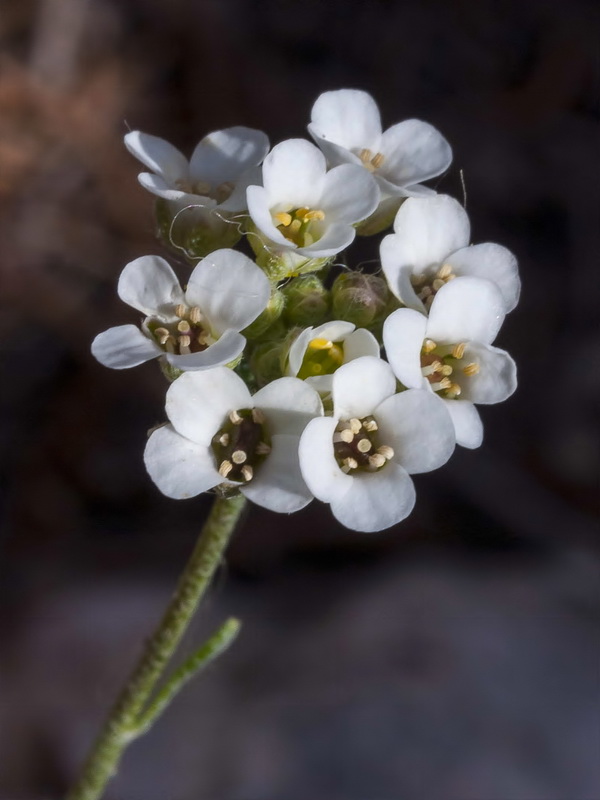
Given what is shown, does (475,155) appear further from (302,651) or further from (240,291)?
(240,291)

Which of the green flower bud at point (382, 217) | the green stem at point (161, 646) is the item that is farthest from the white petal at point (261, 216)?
the green stem at point (161, 646)

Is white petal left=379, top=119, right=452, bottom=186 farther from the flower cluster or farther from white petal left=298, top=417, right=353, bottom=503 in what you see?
white petal left=298, top=417, right=353, bottom=503

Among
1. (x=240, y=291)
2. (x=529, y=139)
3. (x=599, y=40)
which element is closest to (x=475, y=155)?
(x=529, y=139)

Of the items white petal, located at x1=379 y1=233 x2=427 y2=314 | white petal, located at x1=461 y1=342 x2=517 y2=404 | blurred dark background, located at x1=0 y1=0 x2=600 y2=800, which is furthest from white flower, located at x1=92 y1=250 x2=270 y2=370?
blurred dark background, located at x1=0 y1=0 x2=600 y2=800

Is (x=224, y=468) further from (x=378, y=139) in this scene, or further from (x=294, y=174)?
(x=378, y=139)

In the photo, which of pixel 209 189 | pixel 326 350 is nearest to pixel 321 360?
pixel 326 350

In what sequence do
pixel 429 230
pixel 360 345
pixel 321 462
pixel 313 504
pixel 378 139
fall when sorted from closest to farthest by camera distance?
pixel 321 462 < pixel 360 345 < pixel 429 230 < pixel 378 139 < pixel 313 504

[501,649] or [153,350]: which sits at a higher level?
[153,350]
